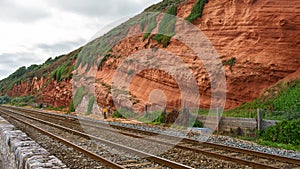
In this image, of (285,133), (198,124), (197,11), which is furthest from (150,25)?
(285,133)

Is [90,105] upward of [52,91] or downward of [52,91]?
downward

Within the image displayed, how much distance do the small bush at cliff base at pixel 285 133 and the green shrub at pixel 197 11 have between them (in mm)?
13464

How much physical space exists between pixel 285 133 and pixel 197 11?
14.6m

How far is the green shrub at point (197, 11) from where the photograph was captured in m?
23.7

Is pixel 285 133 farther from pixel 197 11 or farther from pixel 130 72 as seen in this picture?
pixel 130 72

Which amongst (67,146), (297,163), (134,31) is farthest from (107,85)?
(297,163)

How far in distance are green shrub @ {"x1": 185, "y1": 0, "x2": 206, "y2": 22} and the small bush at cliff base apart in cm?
1346

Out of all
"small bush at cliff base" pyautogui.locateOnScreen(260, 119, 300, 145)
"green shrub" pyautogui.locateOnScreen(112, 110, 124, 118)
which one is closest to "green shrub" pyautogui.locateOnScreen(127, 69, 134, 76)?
"green shrub" pyautogui.locateOnScreen(112, 110, 124, 118)

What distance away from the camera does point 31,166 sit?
4922 millimetres

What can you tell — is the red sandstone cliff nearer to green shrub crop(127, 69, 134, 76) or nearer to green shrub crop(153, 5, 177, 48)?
green shrub crop(153, 5, 177, 48)

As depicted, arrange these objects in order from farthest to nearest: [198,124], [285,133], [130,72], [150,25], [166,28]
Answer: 1. [150,25]
2. [130,72]
3. [166,28]
4. [198,124]
5. [285,133]

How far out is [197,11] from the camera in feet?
78.9

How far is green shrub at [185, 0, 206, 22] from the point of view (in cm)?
2375

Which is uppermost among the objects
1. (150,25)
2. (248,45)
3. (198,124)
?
(150,25)
